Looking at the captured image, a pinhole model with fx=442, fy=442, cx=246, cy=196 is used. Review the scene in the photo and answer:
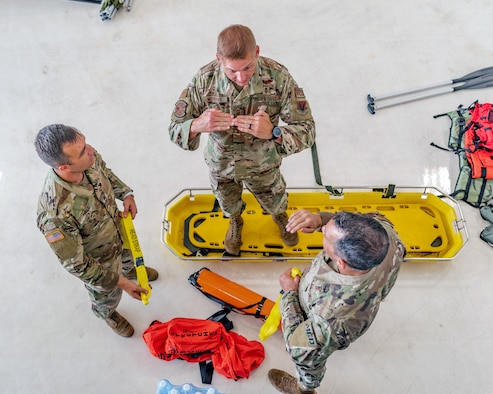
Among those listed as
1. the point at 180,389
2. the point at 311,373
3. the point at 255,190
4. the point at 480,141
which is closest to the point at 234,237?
the point at 255,190

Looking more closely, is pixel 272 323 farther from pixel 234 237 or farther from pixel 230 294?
pixel 234 237

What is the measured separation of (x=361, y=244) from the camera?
199cm

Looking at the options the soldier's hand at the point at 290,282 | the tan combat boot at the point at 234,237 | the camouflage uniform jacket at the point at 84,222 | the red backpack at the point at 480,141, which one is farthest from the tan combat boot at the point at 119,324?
the red backpack at the point at 480,141

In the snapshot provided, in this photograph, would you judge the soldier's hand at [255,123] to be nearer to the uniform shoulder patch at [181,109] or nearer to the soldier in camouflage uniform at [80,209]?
the uniform shoulder patch at [181,109]

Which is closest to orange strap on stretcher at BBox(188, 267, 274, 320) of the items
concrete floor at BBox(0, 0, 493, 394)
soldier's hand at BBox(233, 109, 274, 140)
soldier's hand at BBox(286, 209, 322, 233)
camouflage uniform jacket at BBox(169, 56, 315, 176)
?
concrete floor at BBox(0, 0, 493, 394)

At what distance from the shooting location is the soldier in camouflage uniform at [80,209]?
95.1 inches

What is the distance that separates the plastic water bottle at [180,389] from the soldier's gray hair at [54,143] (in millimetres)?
1759

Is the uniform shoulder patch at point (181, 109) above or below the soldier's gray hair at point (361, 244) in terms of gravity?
above

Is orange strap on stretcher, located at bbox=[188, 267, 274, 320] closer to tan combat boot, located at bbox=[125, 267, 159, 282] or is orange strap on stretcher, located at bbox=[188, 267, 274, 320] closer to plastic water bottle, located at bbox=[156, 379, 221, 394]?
tan combat boot, located at bbox=[125, 267, 159, 282]

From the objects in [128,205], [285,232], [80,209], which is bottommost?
[285,232]

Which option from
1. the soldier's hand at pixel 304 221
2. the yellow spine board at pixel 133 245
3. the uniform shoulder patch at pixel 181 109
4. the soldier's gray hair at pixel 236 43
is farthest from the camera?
the yellow spine board at pixel 133 245

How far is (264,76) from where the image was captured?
268cm

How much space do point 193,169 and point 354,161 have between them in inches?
65.1

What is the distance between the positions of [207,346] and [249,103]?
1906 mm
